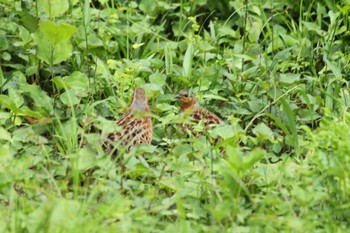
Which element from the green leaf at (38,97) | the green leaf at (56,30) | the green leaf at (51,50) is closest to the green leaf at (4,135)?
the green leaf at (38,97)

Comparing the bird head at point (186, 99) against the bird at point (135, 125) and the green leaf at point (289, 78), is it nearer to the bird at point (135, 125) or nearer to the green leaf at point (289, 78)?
the bird at point (135, 125)

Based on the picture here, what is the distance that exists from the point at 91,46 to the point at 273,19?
5.20ft

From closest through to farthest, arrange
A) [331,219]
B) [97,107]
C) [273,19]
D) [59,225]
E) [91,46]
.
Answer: [59,225] → [331,219] → [97,107] → [91,46] → [273,19]

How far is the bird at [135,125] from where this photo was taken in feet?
19.8

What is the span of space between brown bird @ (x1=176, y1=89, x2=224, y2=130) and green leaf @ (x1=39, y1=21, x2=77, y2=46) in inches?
35.8

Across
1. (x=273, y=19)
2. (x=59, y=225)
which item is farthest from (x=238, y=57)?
(x=59, y=225)

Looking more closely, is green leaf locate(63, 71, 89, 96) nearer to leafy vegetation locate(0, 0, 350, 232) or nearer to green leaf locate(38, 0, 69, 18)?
leafy vegetation locate(0, 0, 350, 232)

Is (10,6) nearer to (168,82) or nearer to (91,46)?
(91,46)

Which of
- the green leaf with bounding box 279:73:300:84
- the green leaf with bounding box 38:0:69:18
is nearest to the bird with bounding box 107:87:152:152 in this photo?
the green leaf with bounding box 38:0:69:18

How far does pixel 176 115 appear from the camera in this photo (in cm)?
630

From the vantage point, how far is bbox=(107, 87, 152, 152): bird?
602 centimetres

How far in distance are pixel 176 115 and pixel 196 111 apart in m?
0.23

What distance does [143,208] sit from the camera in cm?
491

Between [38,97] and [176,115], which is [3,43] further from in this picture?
[176,115]
